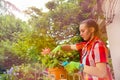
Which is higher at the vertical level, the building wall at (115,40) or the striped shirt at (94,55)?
the building wall at (115,40)

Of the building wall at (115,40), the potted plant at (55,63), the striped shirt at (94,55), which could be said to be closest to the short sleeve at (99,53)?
the striped shirt at (94,55)

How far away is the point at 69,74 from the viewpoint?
5.46 ft

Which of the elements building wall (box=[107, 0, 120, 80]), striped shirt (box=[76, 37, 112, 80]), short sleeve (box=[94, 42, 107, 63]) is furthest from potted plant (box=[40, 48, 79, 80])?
building wall (box=[107, 0, 120, 80])

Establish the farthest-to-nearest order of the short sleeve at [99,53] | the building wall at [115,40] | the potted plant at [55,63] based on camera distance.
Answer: the building wall at [115,40]
the potted plant at [55,63]
the short sleeve at [99,53]

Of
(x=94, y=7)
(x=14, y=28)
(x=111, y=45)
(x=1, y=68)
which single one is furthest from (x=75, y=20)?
(x=1, y=68)

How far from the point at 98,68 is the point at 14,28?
2175mm

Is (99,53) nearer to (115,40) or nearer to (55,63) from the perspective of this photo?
(55,63)

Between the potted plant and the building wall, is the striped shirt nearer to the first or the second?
the potted plant

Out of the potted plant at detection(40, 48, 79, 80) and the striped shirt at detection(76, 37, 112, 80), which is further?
the potted plant at detection(40, 48, 79, 80)

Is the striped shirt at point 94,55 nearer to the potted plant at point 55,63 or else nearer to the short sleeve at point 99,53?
the short sleeve at point 99,53

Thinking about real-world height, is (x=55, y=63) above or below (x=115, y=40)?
below

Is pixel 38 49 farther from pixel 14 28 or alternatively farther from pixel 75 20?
pixel 14 28

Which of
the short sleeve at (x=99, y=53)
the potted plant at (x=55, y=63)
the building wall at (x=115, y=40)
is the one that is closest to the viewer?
the short sleeve at (x=99, y=53)

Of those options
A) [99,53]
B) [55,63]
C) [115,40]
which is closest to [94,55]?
[99,53]
